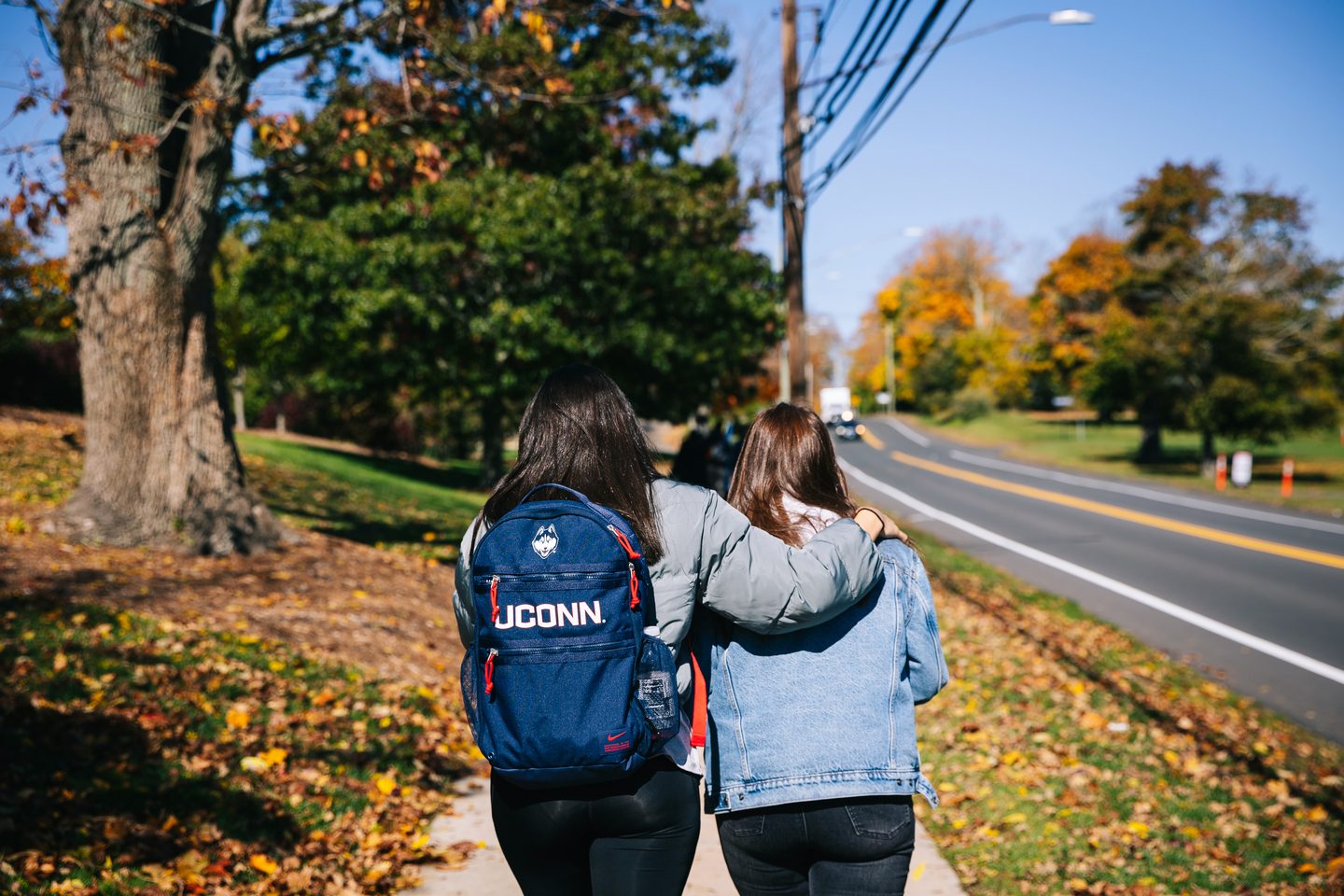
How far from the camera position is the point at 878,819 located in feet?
7.57

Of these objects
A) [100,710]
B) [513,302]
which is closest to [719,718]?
[100,710]

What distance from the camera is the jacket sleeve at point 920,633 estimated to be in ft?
8.00

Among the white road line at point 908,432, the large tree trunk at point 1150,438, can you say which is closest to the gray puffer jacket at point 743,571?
the large tree trunk at point 1150,438

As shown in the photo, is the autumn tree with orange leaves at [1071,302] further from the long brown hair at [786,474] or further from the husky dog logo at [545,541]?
the husky dog logo at [545,541]

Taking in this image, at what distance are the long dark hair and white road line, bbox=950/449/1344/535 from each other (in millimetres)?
18837

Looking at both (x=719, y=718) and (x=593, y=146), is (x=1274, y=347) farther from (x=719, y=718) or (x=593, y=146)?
(x=719, y=718)

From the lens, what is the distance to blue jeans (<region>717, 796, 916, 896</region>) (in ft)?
7.50

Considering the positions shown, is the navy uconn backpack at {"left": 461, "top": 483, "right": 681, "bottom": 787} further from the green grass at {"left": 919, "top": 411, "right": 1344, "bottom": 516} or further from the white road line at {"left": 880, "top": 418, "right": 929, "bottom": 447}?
the white road line at {"left": 880, "top": 418, "right": 929, "bottom": 447}

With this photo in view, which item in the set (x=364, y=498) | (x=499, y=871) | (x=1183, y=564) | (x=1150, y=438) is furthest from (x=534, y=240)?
(x=1150, y=438)

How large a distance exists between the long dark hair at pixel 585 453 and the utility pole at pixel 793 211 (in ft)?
30.5

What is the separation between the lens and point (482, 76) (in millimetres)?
8984

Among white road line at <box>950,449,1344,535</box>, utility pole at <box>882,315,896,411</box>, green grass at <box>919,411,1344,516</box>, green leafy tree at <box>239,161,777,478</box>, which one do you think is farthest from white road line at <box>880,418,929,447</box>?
green leafy tree at <box>239,161,777,478</box>

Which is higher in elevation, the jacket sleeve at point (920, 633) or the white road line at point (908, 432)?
the jacket sleeve at point (920, 633)

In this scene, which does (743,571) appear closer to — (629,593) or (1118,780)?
(629,593)
